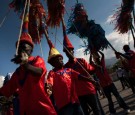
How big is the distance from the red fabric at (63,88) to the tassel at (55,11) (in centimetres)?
303

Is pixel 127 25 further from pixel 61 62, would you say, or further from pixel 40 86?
pixel 40 86

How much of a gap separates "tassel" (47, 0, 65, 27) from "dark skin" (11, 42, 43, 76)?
4416mm

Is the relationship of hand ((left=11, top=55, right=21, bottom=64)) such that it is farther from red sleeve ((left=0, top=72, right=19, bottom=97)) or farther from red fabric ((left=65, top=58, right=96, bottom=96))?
red fabric ((left=65, top=58, right=96, bottom=96))

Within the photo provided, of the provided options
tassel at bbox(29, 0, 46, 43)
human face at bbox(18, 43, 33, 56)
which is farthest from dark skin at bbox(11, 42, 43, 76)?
tassel at bbox(29, 0, 46, 43)

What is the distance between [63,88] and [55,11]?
3400 mm

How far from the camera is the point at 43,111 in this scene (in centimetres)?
406

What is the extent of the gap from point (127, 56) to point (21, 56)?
22.1 feet

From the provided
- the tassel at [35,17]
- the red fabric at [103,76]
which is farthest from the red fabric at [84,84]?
the red fabric at [103,76]

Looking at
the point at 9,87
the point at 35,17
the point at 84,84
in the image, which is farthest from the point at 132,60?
the point at 9,87

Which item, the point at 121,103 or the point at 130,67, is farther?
the point at 130,67

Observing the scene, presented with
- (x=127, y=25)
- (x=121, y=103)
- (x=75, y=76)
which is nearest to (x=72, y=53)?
(x=75, y=76)

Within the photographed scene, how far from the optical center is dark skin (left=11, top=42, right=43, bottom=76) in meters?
3.50

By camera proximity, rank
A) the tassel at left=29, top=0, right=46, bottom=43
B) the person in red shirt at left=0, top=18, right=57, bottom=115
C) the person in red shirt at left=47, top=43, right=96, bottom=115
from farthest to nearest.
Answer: the tassel at left=29, top=0, right=46, bottom=43, the person in red shirt at left=47, top=43, right=96, bottom=115, the person in red shirt at left=0, top=18, right=57, bottom=115

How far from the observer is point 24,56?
11.8 feet
